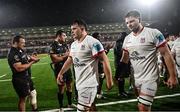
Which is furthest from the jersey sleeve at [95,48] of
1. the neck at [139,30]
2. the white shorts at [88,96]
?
the neck at [139,30]

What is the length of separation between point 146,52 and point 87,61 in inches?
42.7

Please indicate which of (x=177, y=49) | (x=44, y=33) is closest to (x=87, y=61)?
(x=177, y=49)

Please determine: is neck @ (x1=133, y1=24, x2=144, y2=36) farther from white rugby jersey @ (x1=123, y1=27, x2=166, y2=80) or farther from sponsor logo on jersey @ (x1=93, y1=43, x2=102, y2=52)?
sponsor logo on jersey @ (x1=93, y1=43, x2=102, y2=52)

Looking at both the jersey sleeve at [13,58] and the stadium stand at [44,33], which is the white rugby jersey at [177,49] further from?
the stadium stand at [44,33]

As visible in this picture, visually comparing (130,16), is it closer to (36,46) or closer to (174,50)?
(174,50)

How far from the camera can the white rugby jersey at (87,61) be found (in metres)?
5.77

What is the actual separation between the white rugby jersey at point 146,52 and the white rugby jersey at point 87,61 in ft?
2.29

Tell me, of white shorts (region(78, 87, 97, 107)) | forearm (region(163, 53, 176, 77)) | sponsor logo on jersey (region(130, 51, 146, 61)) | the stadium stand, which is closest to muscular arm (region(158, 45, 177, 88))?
forearm (region(163, 53, 176, 77))

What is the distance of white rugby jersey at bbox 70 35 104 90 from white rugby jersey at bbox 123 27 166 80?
698 millimetres

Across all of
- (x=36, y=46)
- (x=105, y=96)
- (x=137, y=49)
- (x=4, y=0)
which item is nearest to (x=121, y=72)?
(x=105, y=96)

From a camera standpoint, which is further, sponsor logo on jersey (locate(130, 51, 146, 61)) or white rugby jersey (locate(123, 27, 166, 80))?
sponsor logo on jersey (locate(130, 51, 146, 61))

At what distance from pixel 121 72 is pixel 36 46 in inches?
1798

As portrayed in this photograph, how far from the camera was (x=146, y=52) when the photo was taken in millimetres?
5938

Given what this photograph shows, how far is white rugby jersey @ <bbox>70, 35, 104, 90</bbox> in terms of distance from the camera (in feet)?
18.9
